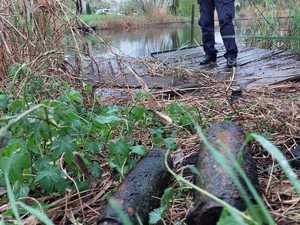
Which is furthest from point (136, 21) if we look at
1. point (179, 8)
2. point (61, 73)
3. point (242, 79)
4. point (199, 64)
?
point (61, 73)

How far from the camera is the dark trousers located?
431 cm

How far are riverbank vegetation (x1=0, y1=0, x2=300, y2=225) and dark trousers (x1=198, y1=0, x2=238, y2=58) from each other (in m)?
1.68

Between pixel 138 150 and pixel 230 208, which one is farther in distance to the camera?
pixel 138 150

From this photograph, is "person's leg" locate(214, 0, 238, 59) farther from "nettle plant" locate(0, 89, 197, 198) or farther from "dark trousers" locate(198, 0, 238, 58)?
"nettle plant" locate(0, 89, 197, 198)

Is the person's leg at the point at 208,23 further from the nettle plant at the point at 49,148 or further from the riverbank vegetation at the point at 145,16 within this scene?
the riverbank vegetation at the point at 145,16

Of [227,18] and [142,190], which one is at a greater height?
[227,18]

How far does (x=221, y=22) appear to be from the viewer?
4352 mm

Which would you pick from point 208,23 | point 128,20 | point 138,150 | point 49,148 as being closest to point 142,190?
point 138,150

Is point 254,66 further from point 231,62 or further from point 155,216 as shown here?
point 155,216

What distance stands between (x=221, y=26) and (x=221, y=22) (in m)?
0.04

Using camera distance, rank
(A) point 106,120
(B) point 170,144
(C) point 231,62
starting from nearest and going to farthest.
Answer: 1. (A) point 106,120
2. (B) point 170,144
3. (C) point 231,62

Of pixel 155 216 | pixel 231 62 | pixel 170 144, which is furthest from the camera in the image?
pixel 231 62

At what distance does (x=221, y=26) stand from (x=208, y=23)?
12.8 inches

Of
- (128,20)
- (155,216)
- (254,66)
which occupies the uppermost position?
(155,216)
